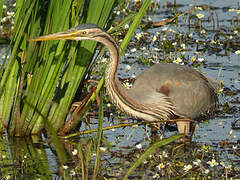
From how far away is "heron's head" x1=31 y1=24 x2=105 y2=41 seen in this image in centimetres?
527

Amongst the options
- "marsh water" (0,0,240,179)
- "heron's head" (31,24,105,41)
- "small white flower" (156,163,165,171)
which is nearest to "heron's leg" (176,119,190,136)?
"marsh water" (0,0,240,179)

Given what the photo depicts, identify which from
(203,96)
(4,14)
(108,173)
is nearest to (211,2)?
(4,14)

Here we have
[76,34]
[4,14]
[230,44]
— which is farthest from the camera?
[4,14]

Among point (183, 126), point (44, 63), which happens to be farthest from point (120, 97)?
point (183, 126)

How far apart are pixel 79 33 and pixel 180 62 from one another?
3314mm

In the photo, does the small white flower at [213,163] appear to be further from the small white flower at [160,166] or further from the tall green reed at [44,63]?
the tall green reed at [44,63]

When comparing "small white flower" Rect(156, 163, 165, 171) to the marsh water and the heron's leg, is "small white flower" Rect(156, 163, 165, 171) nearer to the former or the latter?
the marsh water

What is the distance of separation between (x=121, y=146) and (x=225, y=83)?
238 centimetres

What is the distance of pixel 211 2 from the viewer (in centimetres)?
1166

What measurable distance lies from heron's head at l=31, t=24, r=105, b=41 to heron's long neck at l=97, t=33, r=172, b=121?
86 mm

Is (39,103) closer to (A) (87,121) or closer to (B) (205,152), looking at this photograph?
(A) (87,121)

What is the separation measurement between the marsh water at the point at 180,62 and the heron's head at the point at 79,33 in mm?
967

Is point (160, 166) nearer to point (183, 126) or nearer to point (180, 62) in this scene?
point (183, 126)

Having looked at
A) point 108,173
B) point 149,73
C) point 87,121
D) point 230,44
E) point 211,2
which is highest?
point 211,2
